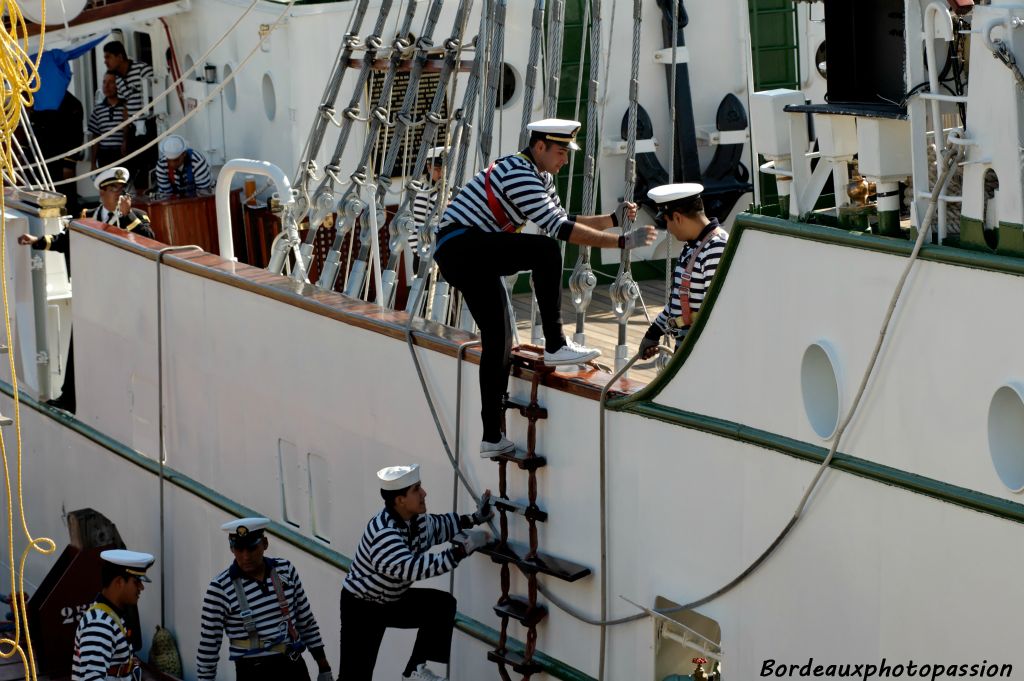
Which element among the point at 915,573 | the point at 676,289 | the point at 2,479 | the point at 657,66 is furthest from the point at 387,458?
the point at 2,479

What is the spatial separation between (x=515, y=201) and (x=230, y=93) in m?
5.11

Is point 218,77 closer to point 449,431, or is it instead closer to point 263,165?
point 263,165

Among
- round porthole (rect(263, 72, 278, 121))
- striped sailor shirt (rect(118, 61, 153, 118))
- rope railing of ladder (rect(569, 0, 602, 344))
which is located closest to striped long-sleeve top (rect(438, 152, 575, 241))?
rope railing of ladder (rect(569, 0, 602, 344))

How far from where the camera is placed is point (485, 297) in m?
6.14

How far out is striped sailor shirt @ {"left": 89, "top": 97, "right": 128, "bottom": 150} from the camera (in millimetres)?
11289

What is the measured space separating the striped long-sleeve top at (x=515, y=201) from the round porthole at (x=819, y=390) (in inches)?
43.1

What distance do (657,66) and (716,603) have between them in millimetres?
5005

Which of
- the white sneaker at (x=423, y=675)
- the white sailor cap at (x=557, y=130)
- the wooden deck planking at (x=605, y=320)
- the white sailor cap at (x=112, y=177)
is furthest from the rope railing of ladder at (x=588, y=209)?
the white sailor cap at (x=112, y=177)

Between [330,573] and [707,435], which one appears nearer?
[707,435]

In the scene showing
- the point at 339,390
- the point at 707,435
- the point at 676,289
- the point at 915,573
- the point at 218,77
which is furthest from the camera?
the point at 218,77

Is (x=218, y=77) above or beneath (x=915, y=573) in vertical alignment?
above

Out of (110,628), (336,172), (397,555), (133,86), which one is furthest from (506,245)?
(133,86)

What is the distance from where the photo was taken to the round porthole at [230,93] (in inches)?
413

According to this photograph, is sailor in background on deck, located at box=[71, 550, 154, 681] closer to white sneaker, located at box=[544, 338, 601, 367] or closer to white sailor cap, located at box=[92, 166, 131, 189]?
white sneaker, located at box=[544, 338, 601, 367]
